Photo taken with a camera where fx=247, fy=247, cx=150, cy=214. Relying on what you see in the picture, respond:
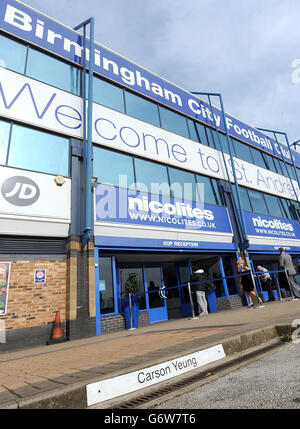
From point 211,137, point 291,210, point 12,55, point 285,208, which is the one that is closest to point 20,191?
point 12,55

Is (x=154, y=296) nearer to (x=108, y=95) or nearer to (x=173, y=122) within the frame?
(x=173, y=122)

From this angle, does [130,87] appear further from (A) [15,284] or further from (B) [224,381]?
(B) [224,381]

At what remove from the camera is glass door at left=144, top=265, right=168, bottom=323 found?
9562mm

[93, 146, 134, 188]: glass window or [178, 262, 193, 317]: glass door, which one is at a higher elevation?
[93, 146, 134, 188]: glass window

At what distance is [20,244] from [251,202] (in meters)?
12.1

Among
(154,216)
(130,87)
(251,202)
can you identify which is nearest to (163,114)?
(130,87)

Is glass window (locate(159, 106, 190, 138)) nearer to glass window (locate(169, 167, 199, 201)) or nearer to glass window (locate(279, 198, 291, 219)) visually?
glass window (locate(169, 167, 199, 201))

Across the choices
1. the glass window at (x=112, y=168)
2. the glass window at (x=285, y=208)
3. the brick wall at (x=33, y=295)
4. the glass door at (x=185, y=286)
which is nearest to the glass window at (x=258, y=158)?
the glass window at (x=285, y=208)

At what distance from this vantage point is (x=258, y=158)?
17.1m

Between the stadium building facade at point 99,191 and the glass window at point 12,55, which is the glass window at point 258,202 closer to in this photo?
the stadium building facade at point 99,191

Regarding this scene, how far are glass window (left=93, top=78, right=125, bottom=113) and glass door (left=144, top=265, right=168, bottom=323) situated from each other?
703cm

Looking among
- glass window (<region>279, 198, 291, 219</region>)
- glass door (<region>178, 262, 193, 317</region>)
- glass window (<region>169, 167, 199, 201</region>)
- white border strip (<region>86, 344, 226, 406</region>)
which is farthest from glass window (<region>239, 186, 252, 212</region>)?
white border strip (<region>86, 344, 226, 406</region>)

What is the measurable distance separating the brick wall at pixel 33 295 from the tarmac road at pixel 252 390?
592 centimetres
